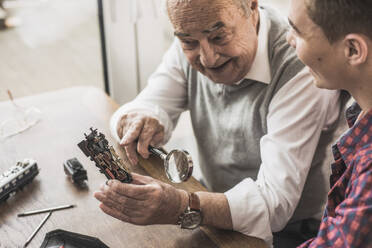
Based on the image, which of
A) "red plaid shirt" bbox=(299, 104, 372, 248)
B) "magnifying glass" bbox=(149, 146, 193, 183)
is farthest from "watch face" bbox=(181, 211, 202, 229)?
"red plaid shirt" bbox=(299, 104, 372, 248)

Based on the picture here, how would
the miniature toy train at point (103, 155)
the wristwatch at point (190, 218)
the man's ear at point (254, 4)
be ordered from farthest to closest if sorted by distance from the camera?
the man's ear at point (254, 4)
the wristwatch at point (190, 218)
the miniature toy train at point (103, 155)

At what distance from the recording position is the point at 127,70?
2.95m

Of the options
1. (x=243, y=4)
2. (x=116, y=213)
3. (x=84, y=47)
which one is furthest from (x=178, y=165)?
(x=84, y=47)

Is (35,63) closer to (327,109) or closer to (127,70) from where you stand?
(127,70)

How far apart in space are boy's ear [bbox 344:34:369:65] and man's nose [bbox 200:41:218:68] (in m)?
0.52

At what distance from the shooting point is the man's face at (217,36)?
119 centimetres

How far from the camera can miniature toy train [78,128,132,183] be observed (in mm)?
952

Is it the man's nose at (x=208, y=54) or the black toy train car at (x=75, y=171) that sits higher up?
the man's nose at (x=208, y=54)

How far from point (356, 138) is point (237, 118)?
588 millimetres

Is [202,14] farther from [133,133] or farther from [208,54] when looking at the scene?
[133,133]

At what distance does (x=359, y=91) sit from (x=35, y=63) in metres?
3.21

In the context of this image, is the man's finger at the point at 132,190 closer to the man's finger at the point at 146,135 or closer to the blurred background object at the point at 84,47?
the man's finger at the point at 146,135

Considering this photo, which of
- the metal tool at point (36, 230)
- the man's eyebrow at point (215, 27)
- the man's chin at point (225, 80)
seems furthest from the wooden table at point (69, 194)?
the man's eyebrow at point (215, 27)

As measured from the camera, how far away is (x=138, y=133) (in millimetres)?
1378
